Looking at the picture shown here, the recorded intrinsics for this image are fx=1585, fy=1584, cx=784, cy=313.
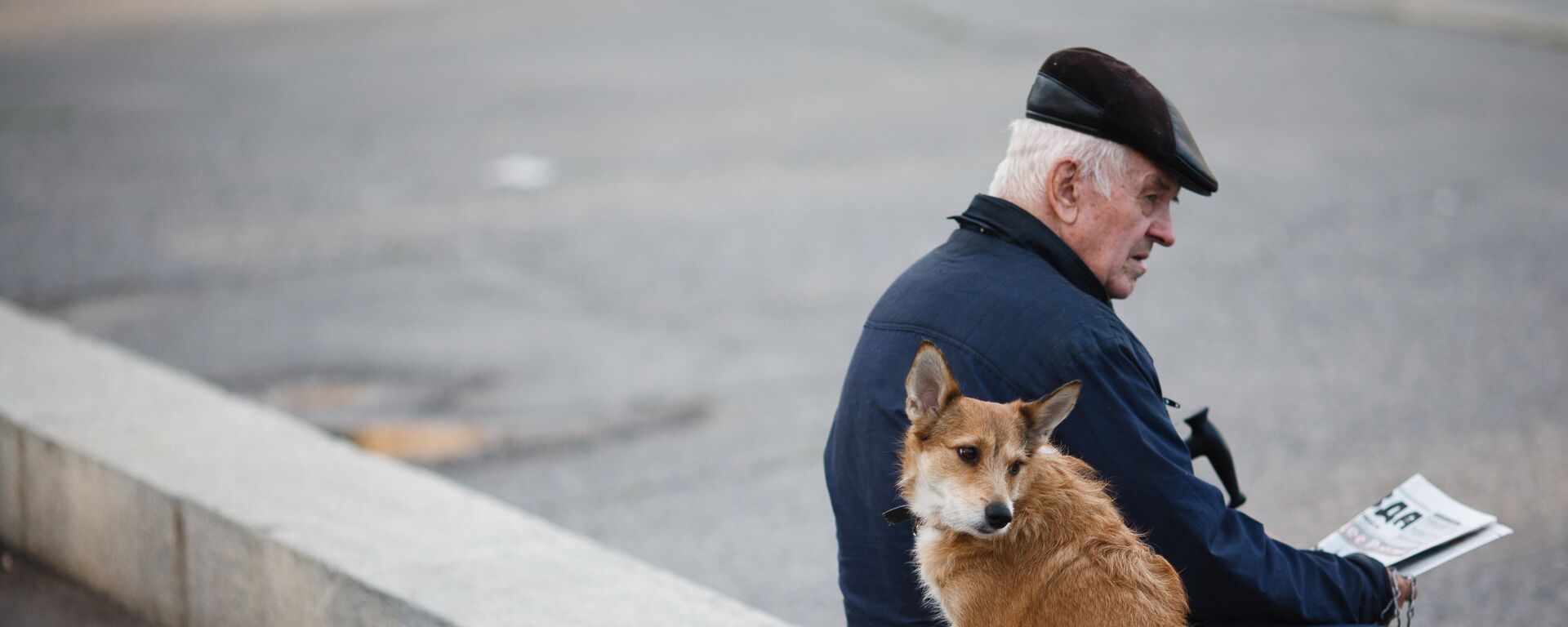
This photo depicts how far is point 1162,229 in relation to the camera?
3.20m

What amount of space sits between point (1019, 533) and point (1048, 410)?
22cm

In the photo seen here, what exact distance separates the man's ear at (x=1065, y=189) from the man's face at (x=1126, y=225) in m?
0.02

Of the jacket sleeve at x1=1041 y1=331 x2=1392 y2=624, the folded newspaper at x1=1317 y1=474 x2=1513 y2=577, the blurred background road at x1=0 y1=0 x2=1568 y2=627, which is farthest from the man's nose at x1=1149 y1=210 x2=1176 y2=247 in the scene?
the blurred background road at x1=0 y1=0 x2=1568 y2=627

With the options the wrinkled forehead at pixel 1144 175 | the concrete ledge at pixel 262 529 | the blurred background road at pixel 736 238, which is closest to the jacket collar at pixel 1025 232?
the wrinkled forehead at pixel 1144 175

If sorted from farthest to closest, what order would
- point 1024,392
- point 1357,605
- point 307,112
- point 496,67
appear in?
point 496,67 < point 307,112 < point 1357,605 < point 1024,392

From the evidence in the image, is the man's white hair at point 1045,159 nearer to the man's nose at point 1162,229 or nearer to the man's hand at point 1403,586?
the man's nose at point 1162,229

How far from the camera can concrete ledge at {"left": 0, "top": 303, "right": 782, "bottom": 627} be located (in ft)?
12.5

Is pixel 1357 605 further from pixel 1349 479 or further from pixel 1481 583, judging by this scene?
pixel 1349 479

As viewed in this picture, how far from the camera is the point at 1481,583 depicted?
15.9 ft

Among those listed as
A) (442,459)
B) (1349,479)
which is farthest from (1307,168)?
(442,459)

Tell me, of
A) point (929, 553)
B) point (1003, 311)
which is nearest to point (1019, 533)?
point (929, 553)

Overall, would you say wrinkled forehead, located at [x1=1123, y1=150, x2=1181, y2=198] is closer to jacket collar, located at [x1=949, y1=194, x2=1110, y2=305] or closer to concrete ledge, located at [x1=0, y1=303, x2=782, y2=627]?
jacket collar, located at [x1=949, y1=194, x2=1110, y2=305]

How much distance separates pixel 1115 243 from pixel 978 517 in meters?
1.00

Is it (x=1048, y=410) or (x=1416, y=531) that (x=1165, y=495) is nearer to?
(x=1048, y=410)
